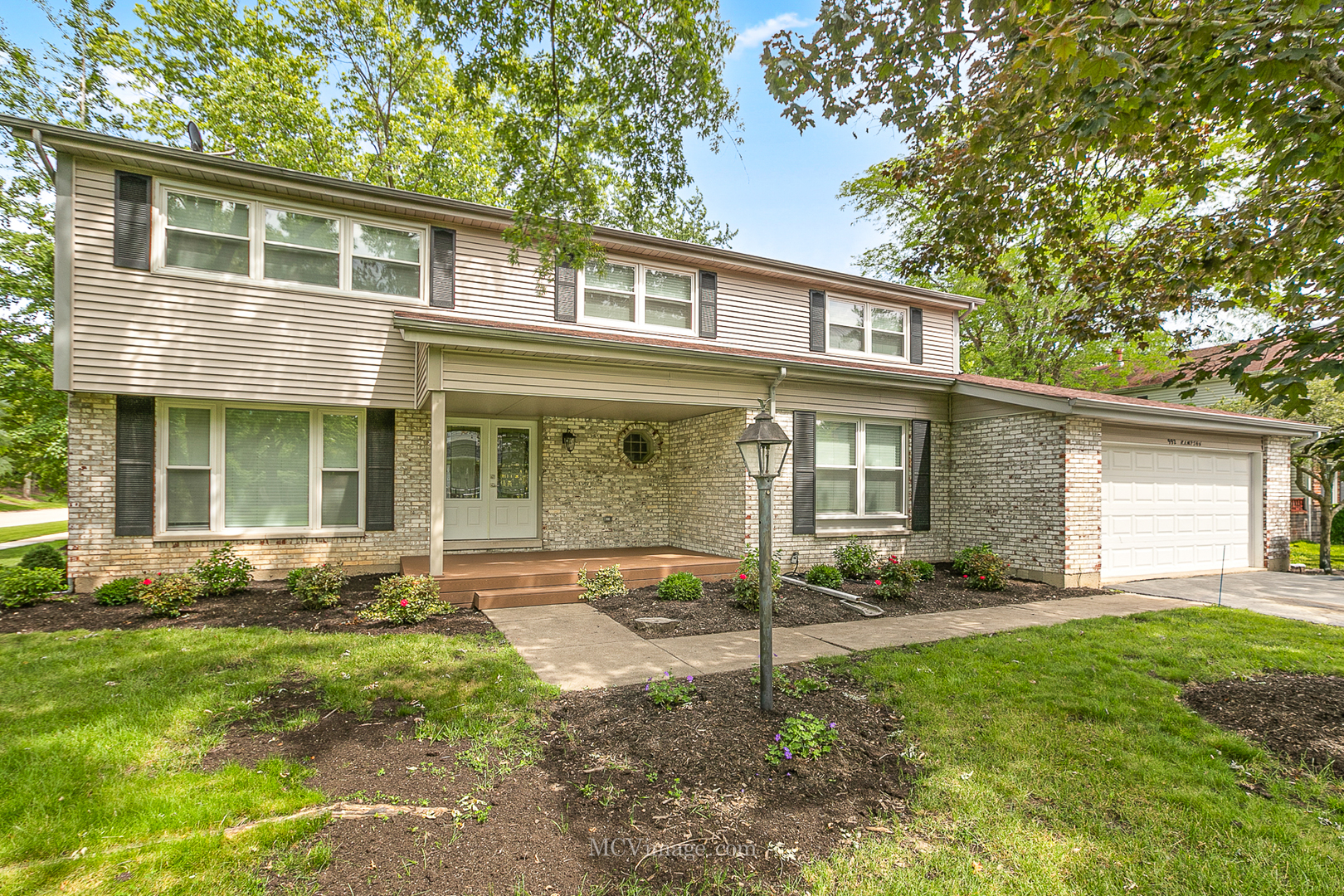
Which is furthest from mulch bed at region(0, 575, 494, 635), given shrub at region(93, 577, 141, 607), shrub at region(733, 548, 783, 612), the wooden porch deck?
shrub at region(733, 548, 783, 612)

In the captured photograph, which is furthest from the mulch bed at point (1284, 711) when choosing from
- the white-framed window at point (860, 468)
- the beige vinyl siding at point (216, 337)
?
the beige vinyl siding at point (216, 337)

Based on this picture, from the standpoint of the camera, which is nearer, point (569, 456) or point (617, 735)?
point (617, 735)

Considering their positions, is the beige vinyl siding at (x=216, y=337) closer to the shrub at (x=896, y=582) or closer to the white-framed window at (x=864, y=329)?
the shrub at (x=896, y=582)

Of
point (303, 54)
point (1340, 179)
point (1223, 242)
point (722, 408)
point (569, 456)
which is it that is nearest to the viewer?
point (1340, 179)

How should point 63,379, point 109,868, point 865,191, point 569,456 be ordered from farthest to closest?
1. point 865,191
2. point 569,456
3. point 63,379
4. point 109,868

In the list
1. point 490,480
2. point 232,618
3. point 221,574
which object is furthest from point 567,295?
point 232,618

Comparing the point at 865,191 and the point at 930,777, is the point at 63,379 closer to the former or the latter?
the point at 930,777

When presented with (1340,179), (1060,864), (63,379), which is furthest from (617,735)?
(63,379)

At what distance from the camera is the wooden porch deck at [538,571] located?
7141mm

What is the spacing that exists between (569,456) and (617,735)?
7.01m

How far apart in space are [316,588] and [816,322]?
9.24 meters

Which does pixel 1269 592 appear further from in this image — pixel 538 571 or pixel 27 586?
pixel 27 586

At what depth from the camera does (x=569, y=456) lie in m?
10.2

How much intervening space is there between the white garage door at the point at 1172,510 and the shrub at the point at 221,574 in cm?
1239
